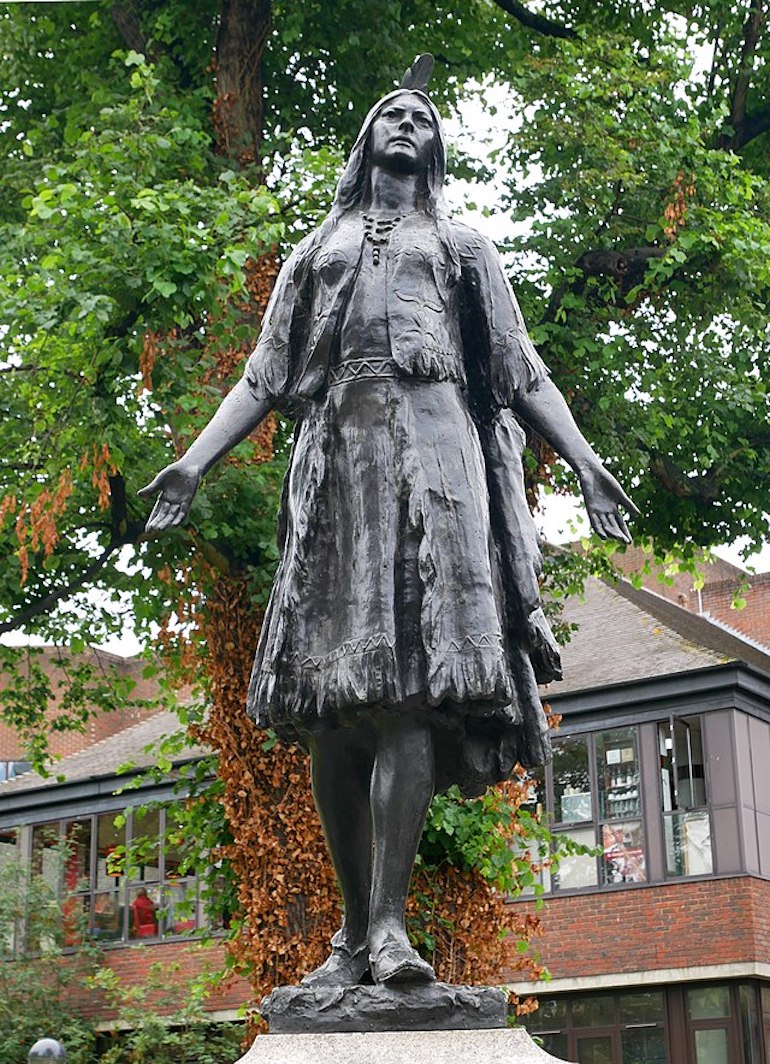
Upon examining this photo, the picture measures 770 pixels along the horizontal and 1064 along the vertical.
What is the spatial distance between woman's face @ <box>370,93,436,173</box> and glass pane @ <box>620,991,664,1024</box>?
20.0m

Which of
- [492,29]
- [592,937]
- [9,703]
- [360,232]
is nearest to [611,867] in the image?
[592,937]

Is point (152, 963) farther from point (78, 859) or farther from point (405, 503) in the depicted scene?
point (405, 503)

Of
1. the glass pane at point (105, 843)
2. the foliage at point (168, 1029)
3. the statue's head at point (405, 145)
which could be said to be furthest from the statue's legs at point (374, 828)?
the glass pane at point (105, 843)

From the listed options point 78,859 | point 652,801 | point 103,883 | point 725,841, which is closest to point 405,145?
point 725,841

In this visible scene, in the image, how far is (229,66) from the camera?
14383 mm

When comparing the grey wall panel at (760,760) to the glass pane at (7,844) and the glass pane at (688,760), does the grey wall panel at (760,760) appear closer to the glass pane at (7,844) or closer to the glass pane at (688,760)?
the glass pane at (688,760)

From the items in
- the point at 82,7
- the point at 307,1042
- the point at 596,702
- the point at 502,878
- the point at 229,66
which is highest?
the point at 82,7

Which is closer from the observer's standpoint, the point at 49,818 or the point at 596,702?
the point at 596,702

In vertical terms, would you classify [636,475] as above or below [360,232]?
above

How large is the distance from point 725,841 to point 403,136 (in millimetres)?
19653

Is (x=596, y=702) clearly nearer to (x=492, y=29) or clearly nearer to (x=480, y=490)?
(x=492, y=29)

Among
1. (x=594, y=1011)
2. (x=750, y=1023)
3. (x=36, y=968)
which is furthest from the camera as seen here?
(x=36, y=968)

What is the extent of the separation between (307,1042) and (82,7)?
12.7 m

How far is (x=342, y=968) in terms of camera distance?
460cm
